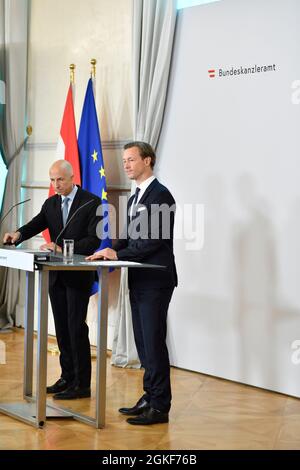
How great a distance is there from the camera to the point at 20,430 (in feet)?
13.9

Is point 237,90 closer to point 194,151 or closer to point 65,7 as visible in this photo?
point 194,151

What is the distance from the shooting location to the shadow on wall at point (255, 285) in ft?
17.6

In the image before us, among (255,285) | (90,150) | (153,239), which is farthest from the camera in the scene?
(90,150)

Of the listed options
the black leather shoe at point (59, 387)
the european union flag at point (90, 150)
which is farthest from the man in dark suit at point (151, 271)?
the european union flag at point (90, 150)

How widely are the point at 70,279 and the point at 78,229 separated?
33 cm

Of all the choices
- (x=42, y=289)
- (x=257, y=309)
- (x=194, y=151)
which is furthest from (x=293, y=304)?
(x=42, y=289)

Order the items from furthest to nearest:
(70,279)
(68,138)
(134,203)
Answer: (68,138) → (70,279) → (134,203)

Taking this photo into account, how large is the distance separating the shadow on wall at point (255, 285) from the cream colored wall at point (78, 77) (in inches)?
53.4

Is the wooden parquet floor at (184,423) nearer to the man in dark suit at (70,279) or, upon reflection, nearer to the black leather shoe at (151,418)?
the black leather shoe at (151,418)

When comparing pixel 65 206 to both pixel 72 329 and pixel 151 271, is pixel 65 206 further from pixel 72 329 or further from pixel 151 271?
pixel 151 271

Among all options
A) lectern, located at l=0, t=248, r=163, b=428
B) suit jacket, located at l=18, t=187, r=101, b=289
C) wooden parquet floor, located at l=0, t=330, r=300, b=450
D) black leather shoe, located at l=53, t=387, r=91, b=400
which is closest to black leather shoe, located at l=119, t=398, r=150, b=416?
wooden parquet floor, located at l=0, t=330, r=300, b=450

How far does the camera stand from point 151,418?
4.40 metres

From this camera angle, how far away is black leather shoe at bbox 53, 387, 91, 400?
498 cm

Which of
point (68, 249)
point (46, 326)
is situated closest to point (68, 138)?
point (68, 249)
